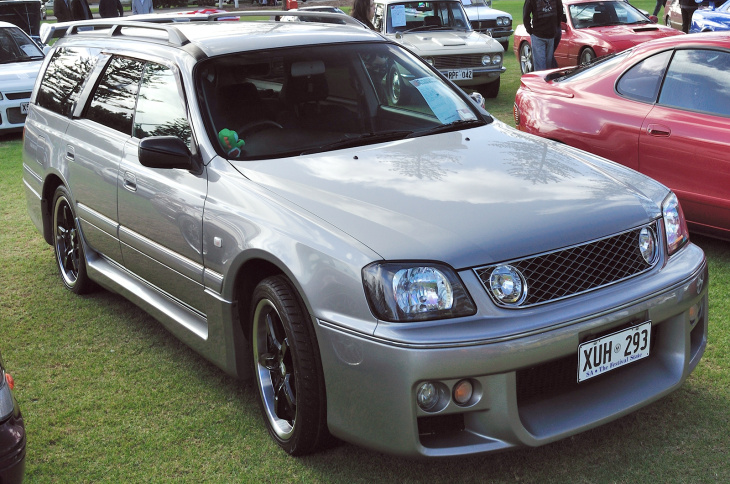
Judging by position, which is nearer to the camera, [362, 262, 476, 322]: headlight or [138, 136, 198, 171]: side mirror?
[362, 262, 476, 322]: headlight

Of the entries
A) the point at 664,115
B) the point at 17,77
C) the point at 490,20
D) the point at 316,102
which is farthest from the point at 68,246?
the point at 490,20

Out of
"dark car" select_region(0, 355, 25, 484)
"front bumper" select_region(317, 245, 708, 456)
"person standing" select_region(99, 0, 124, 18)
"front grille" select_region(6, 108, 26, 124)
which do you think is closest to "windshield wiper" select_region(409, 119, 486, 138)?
"front bumper" select_region(317, 245, 708, 456)

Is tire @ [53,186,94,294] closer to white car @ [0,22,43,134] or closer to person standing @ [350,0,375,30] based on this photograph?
white car @ [0,22,43,134]

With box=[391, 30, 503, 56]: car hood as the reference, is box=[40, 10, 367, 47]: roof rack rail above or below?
above

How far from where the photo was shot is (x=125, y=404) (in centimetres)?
404

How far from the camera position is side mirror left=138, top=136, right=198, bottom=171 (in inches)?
148

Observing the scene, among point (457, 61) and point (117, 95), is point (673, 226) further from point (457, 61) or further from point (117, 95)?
point (457, 61)

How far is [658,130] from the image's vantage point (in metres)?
5.57

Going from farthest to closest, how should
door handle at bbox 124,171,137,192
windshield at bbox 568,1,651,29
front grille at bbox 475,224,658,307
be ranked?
windshield at bbox 568,1,651,29, door handle at bbox 124,171,137,192, front grille at bbox 475,224,658,307

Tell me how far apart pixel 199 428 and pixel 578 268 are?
182 centimetres

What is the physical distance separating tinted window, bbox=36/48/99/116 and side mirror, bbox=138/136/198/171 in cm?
165

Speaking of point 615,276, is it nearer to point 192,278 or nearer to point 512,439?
point 512,439

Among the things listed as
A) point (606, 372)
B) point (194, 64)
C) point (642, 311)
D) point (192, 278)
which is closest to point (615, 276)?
point (642, 311)

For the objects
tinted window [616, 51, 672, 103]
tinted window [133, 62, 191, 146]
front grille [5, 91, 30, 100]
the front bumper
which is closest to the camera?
the front bumper
